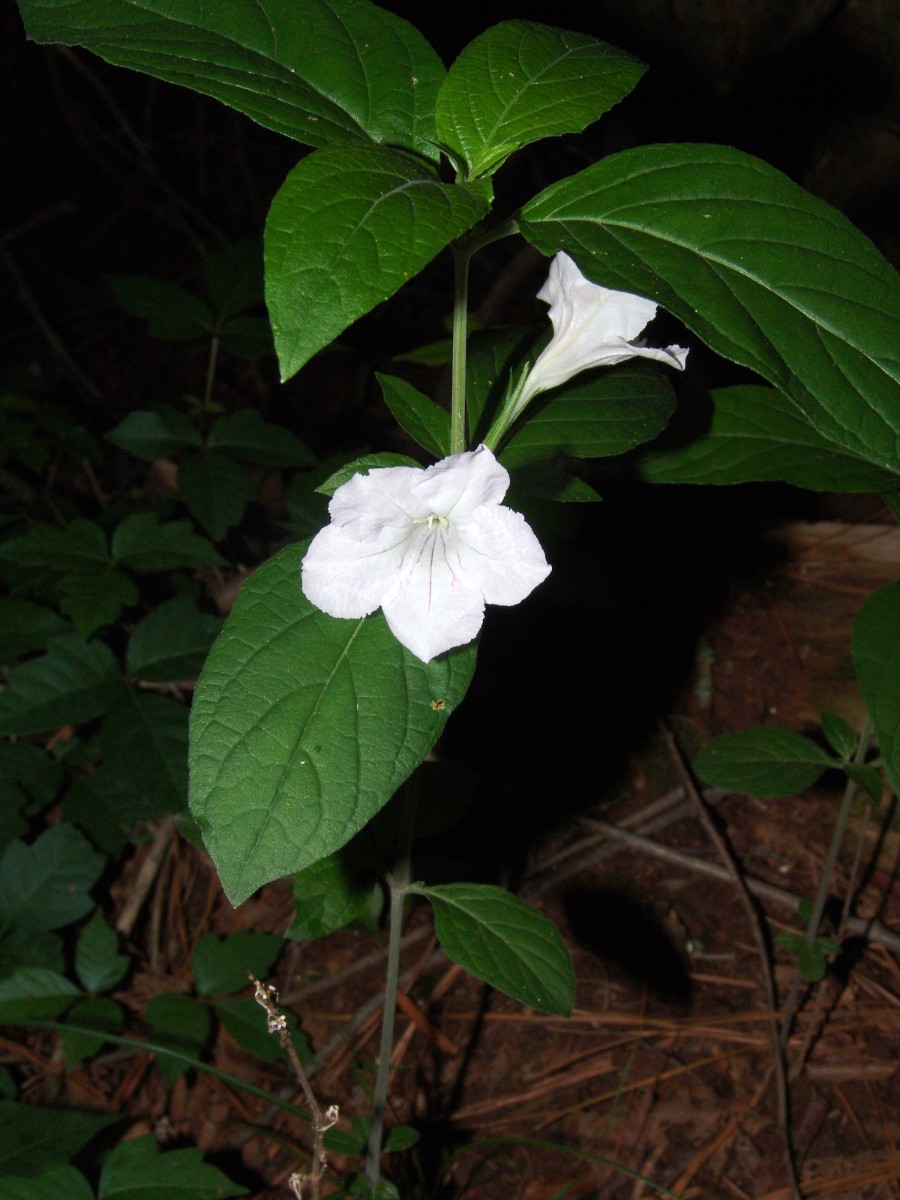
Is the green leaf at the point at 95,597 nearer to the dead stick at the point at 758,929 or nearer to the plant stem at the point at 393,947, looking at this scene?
the plant stem at the point at 393,947

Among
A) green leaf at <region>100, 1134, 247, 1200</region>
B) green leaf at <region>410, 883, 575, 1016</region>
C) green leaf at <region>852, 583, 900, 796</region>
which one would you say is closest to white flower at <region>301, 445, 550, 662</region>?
green leaf at <region>410, 883, 575, 1016</region>

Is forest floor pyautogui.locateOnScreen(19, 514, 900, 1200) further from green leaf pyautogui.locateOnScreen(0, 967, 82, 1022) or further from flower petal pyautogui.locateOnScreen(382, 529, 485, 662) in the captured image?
flower petal pyautogui.locateOnScreen(382, 529, 485, 662)

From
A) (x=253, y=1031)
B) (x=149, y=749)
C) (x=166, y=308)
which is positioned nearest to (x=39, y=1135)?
(x=253, y=1031)

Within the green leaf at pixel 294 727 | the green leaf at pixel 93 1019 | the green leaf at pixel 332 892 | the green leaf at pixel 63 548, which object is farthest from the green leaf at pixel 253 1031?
the green leaf at pixel 294 727

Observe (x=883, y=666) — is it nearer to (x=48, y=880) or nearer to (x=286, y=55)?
(x=286, y=55)

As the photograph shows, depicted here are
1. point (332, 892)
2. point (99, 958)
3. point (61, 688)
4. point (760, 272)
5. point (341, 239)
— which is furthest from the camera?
point (61, 688)

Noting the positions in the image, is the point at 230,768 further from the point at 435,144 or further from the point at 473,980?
the point at 473,980

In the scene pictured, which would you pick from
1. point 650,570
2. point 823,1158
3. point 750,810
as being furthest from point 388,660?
point 650,570
